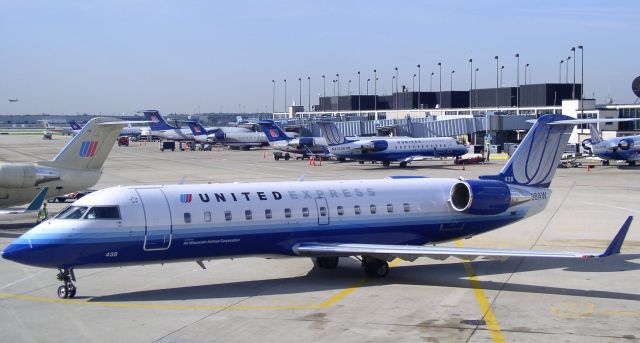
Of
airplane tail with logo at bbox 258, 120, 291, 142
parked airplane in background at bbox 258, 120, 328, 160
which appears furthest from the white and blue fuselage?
airplane tail with logo at bbox 258, 120, 291, 142

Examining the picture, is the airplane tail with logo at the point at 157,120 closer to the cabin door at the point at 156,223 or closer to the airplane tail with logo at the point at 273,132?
the airplane tail with logo at the point at 273,132

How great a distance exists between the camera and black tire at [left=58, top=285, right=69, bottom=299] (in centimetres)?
1984

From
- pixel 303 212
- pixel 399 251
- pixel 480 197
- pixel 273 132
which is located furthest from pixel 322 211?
pixel 273 132

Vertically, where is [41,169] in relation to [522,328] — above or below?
above

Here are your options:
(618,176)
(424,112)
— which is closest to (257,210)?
(618,176)

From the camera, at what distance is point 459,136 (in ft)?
339

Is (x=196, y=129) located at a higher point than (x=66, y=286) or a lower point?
higher

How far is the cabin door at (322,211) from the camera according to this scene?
22453mm

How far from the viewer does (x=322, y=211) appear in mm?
22547

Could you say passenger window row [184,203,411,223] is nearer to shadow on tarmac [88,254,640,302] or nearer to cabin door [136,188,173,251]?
cabin door [136,188,173,251]

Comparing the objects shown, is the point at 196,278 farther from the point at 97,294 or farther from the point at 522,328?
the point at 522,328

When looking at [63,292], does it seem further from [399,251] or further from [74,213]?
[399,251]

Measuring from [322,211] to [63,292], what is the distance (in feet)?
24.6

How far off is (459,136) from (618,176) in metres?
43.2
